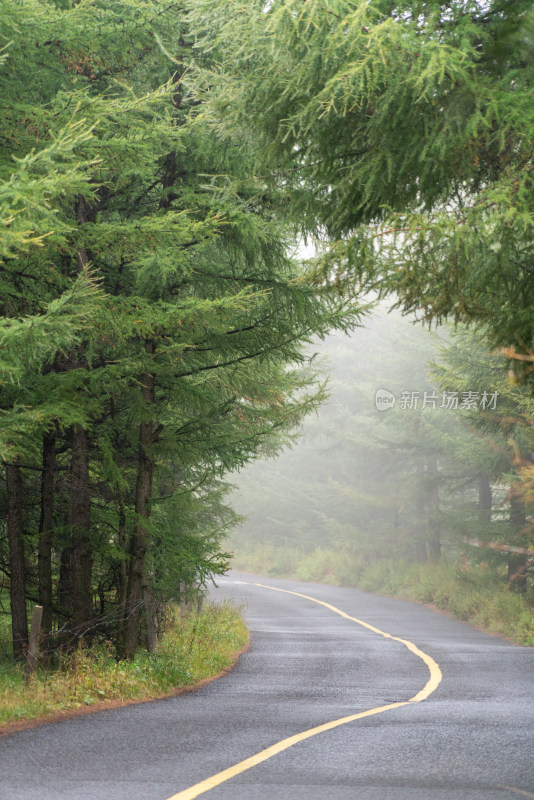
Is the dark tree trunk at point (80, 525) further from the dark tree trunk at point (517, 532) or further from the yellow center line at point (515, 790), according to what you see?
the dark tree trunk at point (517, 532)

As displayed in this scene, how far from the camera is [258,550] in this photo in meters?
54.2

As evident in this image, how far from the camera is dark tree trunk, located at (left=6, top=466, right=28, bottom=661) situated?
1112cm

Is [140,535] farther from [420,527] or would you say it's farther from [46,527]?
[420,527]

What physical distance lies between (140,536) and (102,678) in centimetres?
205

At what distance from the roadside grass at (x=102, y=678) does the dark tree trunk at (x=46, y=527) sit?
0.87 metres

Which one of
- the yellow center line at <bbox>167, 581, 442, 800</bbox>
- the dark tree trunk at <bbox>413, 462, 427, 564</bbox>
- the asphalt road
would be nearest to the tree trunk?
the asphalt road

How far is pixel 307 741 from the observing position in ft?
24.2

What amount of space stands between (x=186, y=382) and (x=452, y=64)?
232 inches

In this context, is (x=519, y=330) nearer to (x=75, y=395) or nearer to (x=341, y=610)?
(x=75, y=395)

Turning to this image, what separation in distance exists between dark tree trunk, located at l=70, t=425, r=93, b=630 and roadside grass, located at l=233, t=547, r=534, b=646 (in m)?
12.7

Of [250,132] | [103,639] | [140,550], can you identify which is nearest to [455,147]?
[250,132]
